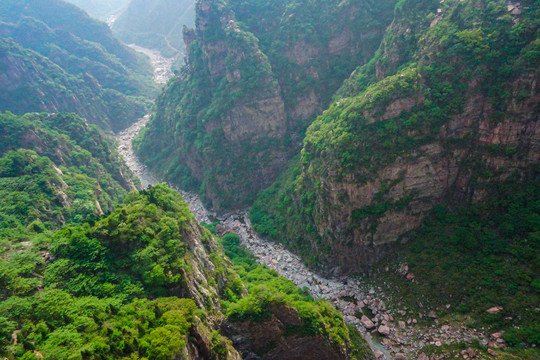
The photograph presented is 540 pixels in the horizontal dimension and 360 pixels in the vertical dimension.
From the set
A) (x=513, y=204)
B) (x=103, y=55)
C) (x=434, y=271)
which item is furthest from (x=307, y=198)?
(x=103, y=55)

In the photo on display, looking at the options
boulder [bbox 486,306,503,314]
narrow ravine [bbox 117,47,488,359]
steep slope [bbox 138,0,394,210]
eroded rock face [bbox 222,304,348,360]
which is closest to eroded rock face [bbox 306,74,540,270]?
narrow ravine [bbox 117,47,488,359]

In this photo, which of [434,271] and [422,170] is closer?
[434,271]

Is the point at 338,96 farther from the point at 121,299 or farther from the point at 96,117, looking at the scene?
the point at 96,117

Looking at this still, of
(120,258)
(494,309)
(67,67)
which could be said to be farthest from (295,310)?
(67,67)

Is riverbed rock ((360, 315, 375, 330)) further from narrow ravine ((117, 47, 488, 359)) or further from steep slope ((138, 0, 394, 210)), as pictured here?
steep slope ((138, 0, 394, 210))

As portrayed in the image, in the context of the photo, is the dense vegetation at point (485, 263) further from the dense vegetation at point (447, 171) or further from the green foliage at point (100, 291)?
the green foliage at point (100, 291)

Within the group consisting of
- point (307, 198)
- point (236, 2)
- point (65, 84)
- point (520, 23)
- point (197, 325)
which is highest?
point (236, 2)

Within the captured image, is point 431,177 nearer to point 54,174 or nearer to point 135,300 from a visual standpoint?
point 135,300
